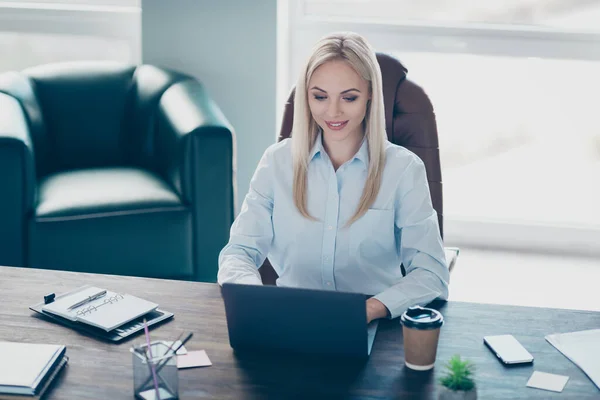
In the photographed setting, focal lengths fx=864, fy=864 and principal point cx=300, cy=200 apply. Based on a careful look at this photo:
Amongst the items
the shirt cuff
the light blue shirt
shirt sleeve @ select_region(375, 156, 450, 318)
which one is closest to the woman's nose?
the light blue shirt

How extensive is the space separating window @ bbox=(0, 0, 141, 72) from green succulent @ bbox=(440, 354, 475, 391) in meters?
2.96

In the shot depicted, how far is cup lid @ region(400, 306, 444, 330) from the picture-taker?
4.73ft

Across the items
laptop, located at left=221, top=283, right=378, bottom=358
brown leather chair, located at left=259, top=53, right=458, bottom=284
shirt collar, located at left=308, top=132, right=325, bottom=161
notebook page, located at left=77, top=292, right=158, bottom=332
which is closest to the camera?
laptop, located at left=221, top=283, right=378, bottom=358

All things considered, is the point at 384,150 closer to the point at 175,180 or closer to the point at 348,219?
the point at 348,219

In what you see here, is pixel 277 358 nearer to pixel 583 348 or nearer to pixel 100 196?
pixel 583 348

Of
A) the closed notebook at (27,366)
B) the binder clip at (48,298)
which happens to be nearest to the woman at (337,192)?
the binder clip at (48,298)

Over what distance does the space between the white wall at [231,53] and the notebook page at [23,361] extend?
2338mm

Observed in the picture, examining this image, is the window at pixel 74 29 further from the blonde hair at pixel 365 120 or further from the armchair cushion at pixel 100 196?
the blonde hair at pixel 365 120

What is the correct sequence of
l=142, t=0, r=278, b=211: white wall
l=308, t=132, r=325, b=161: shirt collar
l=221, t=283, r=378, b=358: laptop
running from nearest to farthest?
l=221, t=283, r=378, b=358: laptop → l=308, t=132, r=325, b=161: shirt collar → l=142, t=0, r=278, b=211: white wall

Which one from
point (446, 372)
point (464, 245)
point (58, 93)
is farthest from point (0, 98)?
point (446, 372)

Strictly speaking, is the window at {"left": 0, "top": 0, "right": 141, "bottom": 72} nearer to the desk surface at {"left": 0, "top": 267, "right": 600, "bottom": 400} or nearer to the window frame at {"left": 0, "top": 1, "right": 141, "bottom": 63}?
the window frame at {"left": 0, "top": 1, "right": 141, "bottom": 63}

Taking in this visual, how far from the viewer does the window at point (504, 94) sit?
3.69m

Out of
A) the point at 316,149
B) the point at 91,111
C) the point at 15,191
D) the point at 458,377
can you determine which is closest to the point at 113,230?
the point at 15,191

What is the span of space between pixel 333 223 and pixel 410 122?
41cm
